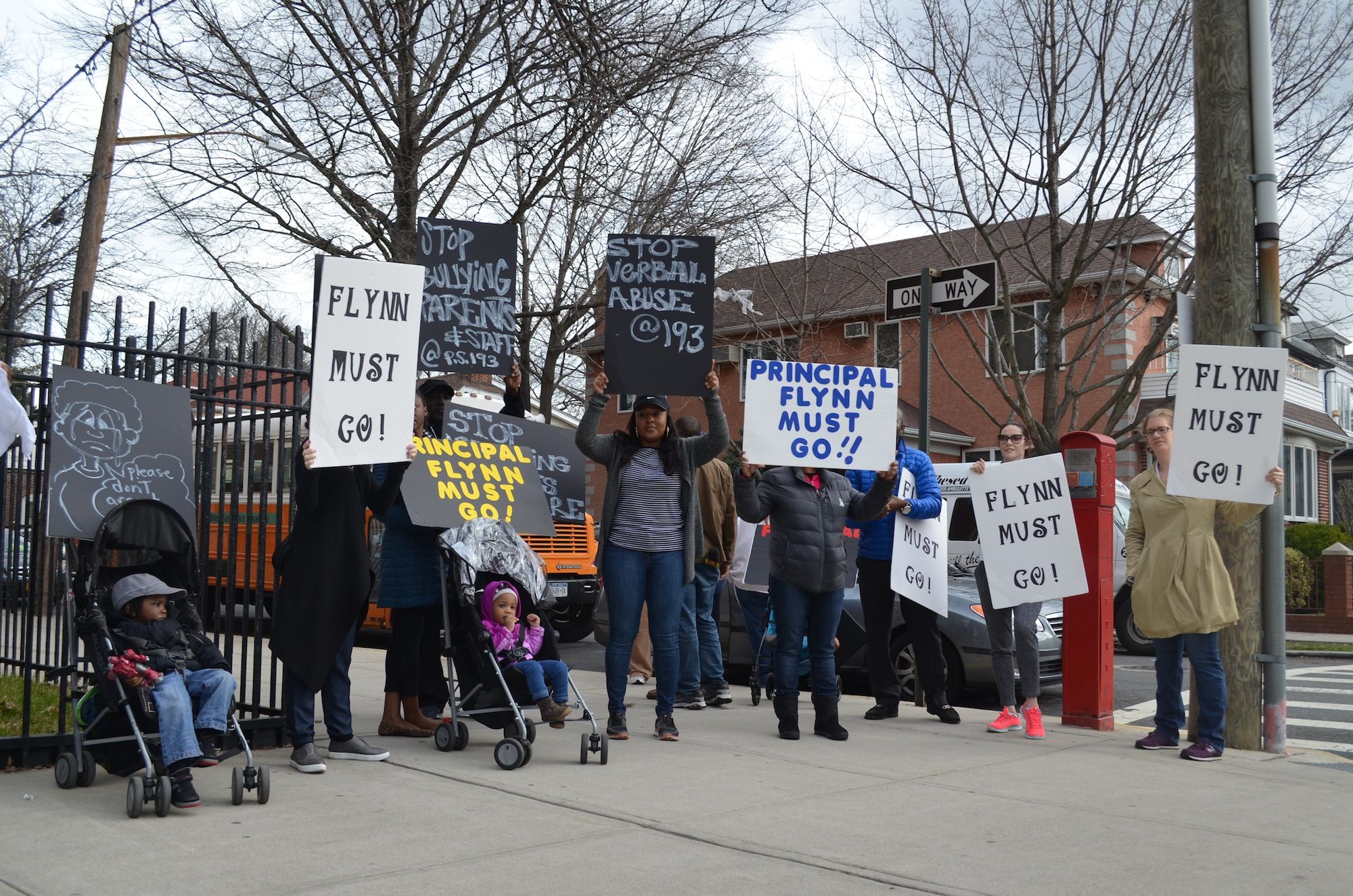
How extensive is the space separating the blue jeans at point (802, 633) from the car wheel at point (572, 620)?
26.7ft

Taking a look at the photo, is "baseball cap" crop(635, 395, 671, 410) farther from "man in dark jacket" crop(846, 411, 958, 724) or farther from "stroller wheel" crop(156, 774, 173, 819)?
"stroller wheel" crop(156, 774, 173, 819)

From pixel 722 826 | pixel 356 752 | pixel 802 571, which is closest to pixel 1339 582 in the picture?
pixel 802 571

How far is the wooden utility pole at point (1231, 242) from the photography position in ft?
24.3

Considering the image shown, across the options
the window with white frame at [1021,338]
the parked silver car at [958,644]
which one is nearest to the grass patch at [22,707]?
the parked silver car at [958,644]

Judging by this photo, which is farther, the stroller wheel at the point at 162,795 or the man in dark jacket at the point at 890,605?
the man in dark jacket at the point at 890,605

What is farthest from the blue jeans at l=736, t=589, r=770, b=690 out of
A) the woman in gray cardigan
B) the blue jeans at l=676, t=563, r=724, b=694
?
the woman in gray cardigan

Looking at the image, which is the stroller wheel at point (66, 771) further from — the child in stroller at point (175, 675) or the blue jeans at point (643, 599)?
the blue jeans at point (643, 599)

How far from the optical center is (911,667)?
1001 cm

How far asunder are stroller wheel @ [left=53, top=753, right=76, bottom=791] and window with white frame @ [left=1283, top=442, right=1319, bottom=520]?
30879mm

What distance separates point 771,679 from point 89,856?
5.72 meters

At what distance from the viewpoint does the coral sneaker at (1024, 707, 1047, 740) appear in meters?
7.68

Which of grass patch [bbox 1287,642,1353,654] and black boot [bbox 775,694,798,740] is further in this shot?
grass patch [bbox 1287,642,1353,654]

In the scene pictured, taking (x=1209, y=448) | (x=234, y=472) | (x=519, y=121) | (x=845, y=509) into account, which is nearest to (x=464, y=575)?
(x=234, y=472)

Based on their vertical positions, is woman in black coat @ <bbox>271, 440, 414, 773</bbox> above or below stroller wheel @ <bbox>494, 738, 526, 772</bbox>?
above
